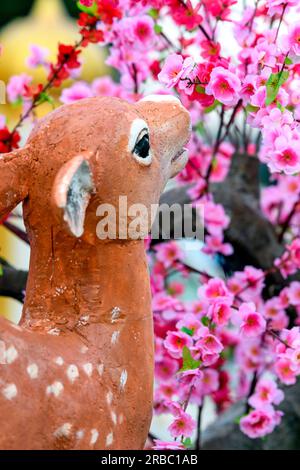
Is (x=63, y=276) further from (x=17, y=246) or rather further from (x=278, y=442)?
(x=17, y=246)

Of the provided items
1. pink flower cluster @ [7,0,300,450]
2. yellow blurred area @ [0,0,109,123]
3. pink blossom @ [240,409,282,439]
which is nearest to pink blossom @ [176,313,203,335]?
pink flower cluster @ [7,0,300,450]

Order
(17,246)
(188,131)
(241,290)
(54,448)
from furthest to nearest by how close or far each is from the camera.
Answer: (17,246)
(241,290)
(188,131)
(54,448)

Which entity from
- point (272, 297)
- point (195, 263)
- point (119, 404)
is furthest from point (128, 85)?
point (119, 404)

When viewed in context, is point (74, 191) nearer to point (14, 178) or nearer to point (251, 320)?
point (14, 178)

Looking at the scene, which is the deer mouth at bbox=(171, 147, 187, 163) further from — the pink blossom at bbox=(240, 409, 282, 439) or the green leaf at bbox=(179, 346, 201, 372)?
the pink blossom at bbox=(240, 409, 282, 439)

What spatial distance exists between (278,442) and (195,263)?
533mm

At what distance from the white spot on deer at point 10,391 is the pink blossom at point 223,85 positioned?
2.02 feet

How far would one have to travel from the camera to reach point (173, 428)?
1.33m

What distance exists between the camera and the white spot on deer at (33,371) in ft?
3.20

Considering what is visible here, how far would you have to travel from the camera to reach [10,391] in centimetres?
95

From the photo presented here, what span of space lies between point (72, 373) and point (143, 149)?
0.35m

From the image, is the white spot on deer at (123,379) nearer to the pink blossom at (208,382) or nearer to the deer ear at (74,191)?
the deer ear at (74,191)

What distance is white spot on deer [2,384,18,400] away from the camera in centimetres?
94

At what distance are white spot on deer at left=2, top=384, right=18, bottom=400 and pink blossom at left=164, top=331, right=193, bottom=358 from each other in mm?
468
